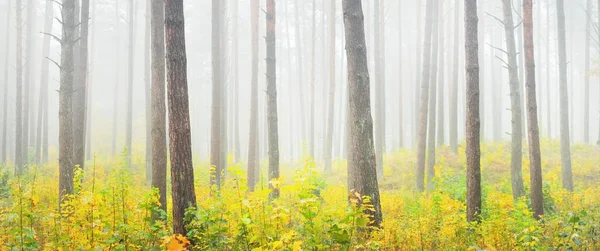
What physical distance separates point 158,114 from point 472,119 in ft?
21.5

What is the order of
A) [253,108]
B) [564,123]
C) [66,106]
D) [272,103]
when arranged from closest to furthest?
[66,106] → [272,103] → [564,123] → [253,108]

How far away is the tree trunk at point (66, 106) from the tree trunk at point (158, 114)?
2.41m

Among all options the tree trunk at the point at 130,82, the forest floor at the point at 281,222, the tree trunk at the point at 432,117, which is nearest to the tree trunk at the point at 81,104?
the forest floor at the point at 281,222

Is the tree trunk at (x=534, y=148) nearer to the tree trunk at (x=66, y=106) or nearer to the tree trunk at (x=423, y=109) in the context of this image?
the tree trunk at (x=423, y=109)

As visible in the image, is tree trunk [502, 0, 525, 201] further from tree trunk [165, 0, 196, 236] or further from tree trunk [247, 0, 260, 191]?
tree trunk [165, 0, 196, 236]

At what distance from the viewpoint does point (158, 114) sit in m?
8.41

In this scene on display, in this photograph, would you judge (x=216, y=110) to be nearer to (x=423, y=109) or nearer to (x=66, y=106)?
(x=66, y=106)

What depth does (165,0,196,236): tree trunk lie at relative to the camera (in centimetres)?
604

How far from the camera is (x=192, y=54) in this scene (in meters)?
42.9

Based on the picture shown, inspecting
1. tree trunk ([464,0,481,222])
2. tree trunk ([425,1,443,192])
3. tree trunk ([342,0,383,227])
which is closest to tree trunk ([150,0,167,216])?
tree trunk ([342,0,383,227])

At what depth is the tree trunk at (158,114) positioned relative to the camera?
26.9 ft

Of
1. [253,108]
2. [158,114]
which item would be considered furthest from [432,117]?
[158,114]

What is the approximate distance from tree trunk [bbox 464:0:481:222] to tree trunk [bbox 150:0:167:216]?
6.27 m

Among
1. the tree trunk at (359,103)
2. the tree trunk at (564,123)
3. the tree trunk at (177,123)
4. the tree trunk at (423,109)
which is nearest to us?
the tree trunk at (177,123)
